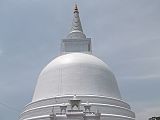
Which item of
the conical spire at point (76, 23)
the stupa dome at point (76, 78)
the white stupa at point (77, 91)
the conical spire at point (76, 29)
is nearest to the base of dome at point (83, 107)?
the white stupa at point (77, 91)

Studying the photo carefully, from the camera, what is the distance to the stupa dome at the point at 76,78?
42.7 meters

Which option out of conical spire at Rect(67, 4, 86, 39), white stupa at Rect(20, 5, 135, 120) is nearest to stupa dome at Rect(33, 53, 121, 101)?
white stupa at Rect(20, 5, 135, 120)

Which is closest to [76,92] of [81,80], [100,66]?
[81,80]

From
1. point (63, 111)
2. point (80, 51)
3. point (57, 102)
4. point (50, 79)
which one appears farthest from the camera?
point (80, 51)

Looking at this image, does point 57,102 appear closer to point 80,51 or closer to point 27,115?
point 27,115

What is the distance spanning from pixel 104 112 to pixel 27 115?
8.82 m

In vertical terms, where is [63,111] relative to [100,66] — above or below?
below

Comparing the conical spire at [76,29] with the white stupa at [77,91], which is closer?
the white stupa at [77,91]

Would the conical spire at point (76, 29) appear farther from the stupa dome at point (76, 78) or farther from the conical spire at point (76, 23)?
the stupa dome at point (76, 78)

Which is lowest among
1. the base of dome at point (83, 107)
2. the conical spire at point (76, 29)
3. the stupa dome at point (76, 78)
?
the base of dome at point (83, 107)

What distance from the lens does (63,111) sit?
38656 mm

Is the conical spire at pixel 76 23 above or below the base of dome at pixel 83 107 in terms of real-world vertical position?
above

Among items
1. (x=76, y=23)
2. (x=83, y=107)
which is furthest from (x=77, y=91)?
(x=76, y=23)

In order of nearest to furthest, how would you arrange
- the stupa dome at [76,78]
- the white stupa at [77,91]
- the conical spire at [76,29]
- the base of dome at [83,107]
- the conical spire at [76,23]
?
the base of dome at [83,107] → the white stupa at [77,91] → the stupa dome at [76,78] → the conical spire at [76,29] → the conical spire at [76,23]
